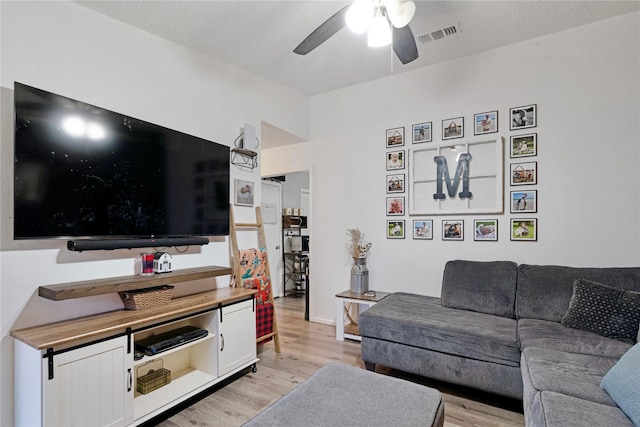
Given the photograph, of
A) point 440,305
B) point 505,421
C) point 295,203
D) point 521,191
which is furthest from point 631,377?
point 295,203

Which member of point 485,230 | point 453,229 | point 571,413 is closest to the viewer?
point 571,413

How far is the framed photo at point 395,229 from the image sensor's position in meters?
3.41

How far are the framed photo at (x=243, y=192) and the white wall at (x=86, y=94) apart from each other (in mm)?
84

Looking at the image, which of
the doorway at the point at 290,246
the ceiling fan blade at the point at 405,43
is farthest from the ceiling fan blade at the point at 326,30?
the doorway at the point at 290,246

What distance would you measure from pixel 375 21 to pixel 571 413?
2079 mm

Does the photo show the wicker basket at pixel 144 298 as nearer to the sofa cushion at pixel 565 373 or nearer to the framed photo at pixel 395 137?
the sofa cushion at pixel 565 373

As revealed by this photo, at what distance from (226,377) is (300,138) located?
2.75 metres

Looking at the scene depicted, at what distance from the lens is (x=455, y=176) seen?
3133 millimetres

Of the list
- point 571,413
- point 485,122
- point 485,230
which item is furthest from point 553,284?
point 485,122

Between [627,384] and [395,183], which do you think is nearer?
[627,384]

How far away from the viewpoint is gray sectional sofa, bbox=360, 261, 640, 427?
58.2 inches

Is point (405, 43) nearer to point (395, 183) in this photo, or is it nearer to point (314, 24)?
point (314, 24)

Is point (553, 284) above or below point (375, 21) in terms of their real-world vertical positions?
below

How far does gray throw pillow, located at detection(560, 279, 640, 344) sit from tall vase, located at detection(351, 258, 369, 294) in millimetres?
1728
